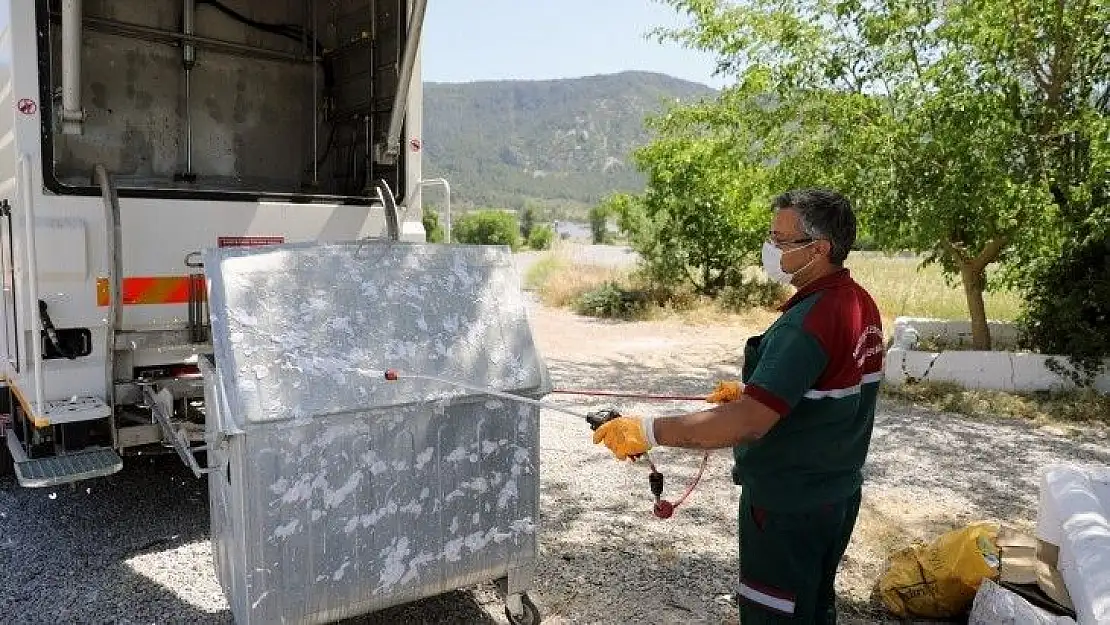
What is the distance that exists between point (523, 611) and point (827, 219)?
5.92 feet

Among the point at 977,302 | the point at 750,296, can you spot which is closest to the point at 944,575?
the point at 977,302

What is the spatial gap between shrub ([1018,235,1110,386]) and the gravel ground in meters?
1.29

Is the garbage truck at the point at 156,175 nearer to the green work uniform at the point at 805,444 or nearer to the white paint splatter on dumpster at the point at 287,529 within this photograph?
the white paint splatter on dumpster at the point at 287,529

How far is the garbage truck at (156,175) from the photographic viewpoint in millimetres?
3660

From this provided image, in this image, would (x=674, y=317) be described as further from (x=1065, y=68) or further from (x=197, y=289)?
→ (x=197, y=289)

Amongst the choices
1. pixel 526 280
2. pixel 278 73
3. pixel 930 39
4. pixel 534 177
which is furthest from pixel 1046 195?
pixel 534 177

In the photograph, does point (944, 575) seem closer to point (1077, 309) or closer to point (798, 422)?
point (798, 422)

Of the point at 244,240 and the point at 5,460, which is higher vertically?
the point at 244,240

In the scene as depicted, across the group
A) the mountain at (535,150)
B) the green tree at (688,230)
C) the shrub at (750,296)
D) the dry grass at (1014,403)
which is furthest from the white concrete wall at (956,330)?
the mountain at (535,150)

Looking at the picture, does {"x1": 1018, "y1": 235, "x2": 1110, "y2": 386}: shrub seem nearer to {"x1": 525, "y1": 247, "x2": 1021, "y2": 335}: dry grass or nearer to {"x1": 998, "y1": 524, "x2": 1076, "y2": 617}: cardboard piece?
{"x1": 525, "y1": 247, "x2": 1021, "y2": 335}: dry grass

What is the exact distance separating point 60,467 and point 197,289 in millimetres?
1031

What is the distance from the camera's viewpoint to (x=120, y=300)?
3.76m

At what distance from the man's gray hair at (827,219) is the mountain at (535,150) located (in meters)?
122

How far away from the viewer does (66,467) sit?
3.57m
